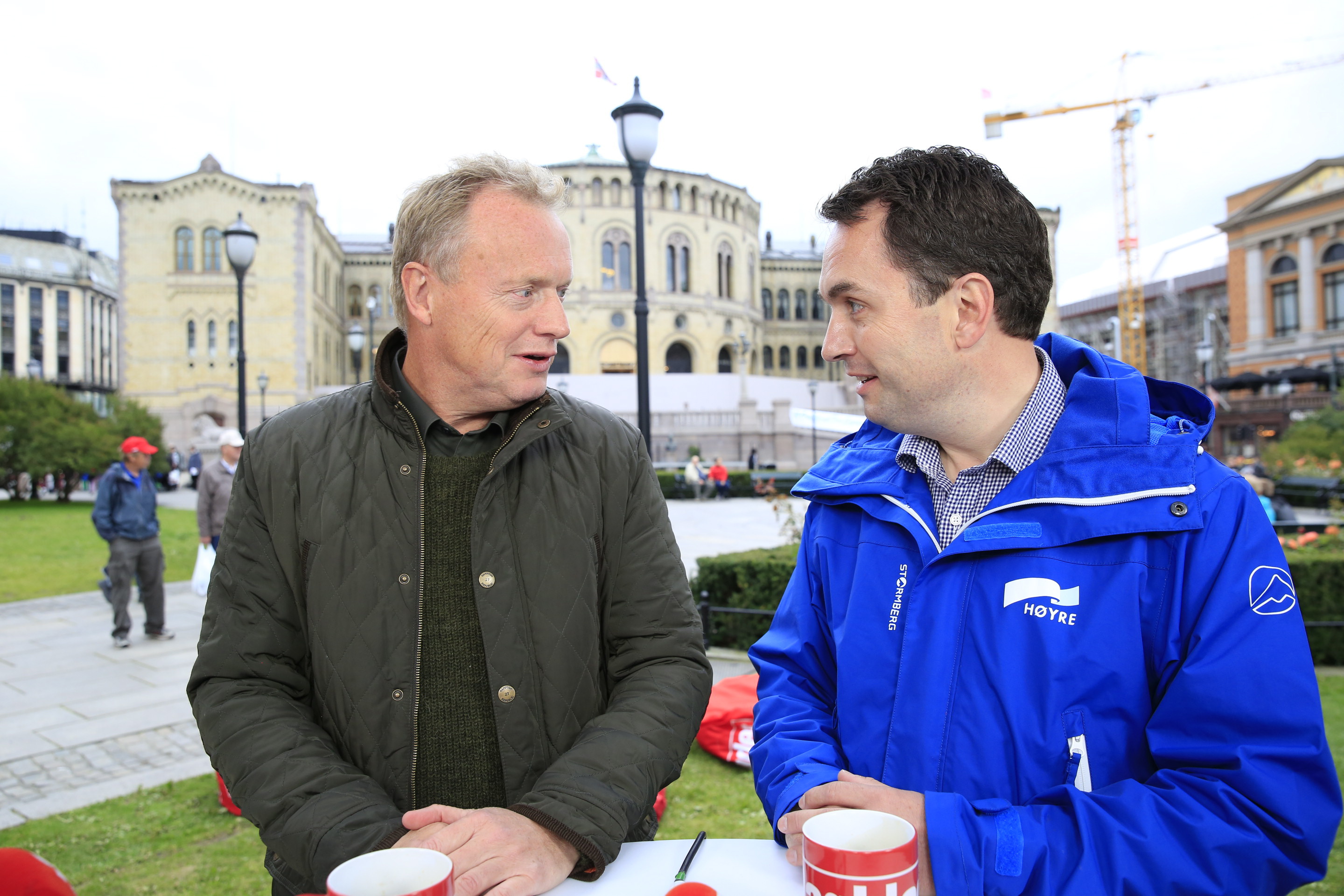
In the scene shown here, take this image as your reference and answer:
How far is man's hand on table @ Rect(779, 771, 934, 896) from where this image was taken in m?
1.36

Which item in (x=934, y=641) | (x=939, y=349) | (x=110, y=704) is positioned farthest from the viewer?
(x=110, y=704)

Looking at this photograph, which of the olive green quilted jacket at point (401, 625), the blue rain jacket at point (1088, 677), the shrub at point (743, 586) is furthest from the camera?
the shrub at point (743, 586)

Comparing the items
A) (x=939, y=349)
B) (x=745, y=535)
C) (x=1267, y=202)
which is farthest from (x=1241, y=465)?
(x=1267, y=202)

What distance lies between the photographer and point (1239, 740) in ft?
4.37

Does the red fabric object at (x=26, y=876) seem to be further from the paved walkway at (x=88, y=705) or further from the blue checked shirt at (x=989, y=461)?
the paved walkway at (x=88, y=705)

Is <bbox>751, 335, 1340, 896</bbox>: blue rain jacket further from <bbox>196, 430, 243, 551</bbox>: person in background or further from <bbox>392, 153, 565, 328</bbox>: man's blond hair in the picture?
<bbox>196, 430, 243, 551</bbox>: person in background

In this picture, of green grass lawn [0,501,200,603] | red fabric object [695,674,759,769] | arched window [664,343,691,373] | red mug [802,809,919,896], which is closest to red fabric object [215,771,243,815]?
red fabric object [695,674,759,769]

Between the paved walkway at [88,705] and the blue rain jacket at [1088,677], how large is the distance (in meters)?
4.66

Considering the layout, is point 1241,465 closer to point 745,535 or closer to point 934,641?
point 745,535

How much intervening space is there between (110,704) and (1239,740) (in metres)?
7.15

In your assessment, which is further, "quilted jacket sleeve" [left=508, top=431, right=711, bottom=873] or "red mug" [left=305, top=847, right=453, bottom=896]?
"quilted jacket sleeve" [left=508, top=431, right=711, bottom=873]

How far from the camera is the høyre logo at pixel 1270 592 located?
4.44 feet

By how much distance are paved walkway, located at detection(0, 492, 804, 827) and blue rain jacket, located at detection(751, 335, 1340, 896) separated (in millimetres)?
4659

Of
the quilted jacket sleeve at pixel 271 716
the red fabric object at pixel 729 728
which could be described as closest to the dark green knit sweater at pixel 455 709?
the quilted jacket sleeve at pixel 271 716
